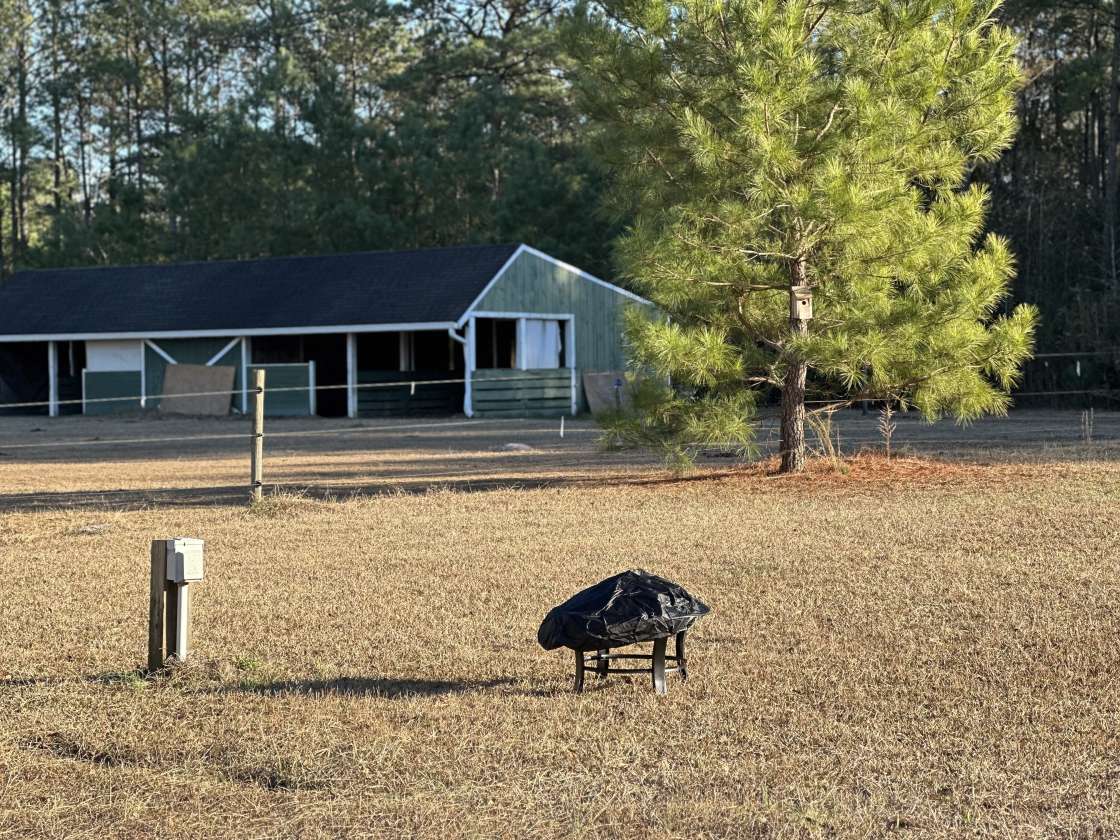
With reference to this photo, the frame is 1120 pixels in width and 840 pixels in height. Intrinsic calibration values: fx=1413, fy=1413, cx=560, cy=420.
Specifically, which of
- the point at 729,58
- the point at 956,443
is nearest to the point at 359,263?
the point at 956,443

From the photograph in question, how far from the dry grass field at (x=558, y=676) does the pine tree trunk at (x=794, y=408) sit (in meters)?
2.05

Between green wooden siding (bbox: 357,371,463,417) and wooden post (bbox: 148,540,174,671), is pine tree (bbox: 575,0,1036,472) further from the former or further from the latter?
green wooden siding (bbox: 357,371,463,417)

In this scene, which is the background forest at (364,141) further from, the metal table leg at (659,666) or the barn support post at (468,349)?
the metal table leg at (659,666)

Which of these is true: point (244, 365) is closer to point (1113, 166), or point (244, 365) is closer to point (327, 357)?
point (327, 357)

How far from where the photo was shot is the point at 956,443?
64.8ft

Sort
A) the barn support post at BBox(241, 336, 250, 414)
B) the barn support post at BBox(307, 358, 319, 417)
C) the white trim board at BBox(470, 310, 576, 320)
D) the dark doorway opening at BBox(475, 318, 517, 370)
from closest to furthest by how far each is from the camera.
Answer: the white trim board at BBox(470, 310, 576, 320), the barn support post at BBox(307, 358, 319, 417), the barn support post at BBox(241, 336, 250, 414), the dark doorway opening at BBox(475, 318, 517, 370)

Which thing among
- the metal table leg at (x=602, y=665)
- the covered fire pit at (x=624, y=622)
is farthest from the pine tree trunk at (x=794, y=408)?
the metal table leg at (x=602, y=665)

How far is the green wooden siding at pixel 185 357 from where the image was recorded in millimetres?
31562

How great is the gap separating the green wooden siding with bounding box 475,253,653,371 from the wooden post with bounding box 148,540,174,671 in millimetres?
23034

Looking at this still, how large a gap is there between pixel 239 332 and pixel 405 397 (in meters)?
3.89

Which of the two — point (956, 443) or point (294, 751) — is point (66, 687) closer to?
point (294, 751)

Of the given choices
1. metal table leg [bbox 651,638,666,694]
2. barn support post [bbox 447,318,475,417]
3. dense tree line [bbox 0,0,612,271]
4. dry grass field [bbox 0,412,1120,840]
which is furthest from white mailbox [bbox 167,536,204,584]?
dense tree line [bbox 0,0,612,271]

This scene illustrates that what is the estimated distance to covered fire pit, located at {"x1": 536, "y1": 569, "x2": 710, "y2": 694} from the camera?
19.9 ft

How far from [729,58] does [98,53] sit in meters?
43.4
